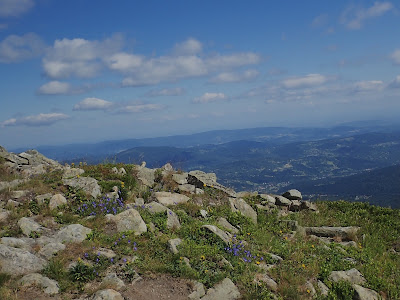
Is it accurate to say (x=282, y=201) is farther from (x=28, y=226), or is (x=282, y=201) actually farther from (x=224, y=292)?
(x=28, y=226)

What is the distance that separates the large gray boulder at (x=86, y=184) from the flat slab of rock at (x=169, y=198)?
2642mm

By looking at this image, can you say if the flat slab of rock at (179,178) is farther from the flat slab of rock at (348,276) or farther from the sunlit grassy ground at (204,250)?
the flat slab of rock at (348,276)

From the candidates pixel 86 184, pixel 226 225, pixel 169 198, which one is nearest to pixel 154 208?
pixel 169 198

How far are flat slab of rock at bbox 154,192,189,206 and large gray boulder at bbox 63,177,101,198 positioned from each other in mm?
2642

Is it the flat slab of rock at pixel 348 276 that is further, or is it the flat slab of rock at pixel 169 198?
the flat slab of rock at pixel 169 198

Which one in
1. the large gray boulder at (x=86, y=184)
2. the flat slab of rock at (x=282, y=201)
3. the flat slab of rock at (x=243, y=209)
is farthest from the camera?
the flat slab of rock at (x=282, y=201)

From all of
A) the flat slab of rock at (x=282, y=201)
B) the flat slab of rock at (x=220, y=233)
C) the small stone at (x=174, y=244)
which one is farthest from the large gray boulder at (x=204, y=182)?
the small stone at (x=174, y=244)

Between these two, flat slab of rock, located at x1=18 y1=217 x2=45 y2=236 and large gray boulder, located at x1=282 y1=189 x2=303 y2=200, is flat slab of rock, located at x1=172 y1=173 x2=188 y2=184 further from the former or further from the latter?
flat slab of rock, located at x1=18 y1=217 x2=45 y2=236

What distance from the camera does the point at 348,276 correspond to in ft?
29.3

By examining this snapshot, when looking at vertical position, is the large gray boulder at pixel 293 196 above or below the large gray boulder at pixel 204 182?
below

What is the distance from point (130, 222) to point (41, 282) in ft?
11.1

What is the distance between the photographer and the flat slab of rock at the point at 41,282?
6590mm

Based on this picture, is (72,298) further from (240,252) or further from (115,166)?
(115,166)

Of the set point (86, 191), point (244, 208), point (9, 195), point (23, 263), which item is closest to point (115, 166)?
point (86, 191)
